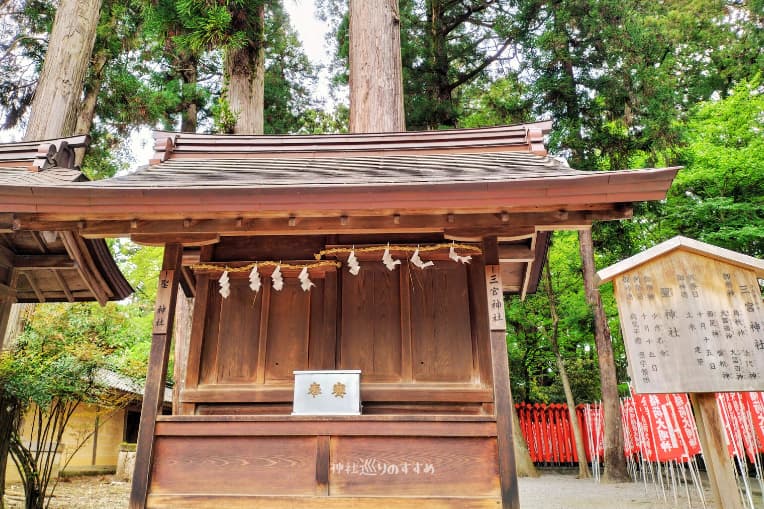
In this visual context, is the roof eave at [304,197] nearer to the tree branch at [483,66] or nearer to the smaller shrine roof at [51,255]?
the smaller shrine roof at [51,255]

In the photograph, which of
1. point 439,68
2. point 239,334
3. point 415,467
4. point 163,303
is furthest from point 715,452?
point 439,68

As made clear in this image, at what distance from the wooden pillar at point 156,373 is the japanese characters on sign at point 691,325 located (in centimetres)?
428

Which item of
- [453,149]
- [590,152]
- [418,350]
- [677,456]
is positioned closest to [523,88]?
[590,152]

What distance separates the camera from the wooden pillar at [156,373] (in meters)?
4.61

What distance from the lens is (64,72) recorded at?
1130cm

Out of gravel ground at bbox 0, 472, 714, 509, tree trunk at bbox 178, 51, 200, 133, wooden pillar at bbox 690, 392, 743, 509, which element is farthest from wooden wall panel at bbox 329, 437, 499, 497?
tree trunk at bbox 178, 51, 200, 133

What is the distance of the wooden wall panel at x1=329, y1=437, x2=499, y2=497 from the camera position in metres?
4.49

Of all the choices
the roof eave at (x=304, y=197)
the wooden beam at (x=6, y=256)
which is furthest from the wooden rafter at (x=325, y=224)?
the wooden beam at (x=6, y=256)

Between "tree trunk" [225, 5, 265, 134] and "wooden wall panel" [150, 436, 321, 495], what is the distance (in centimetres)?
764

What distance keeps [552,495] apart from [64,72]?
14.5 metres

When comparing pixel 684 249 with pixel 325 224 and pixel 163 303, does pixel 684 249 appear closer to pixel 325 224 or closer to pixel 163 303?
pixel 325 224

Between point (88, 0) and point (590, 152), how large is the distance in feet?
43.7

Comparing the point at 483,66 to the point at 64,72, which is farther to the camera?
the point at 483,66

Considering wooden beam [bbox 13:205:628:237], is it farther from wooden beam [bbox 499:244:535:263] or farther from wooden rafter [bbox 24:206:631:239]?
wooden beam [bbox 499:244:535:263]
